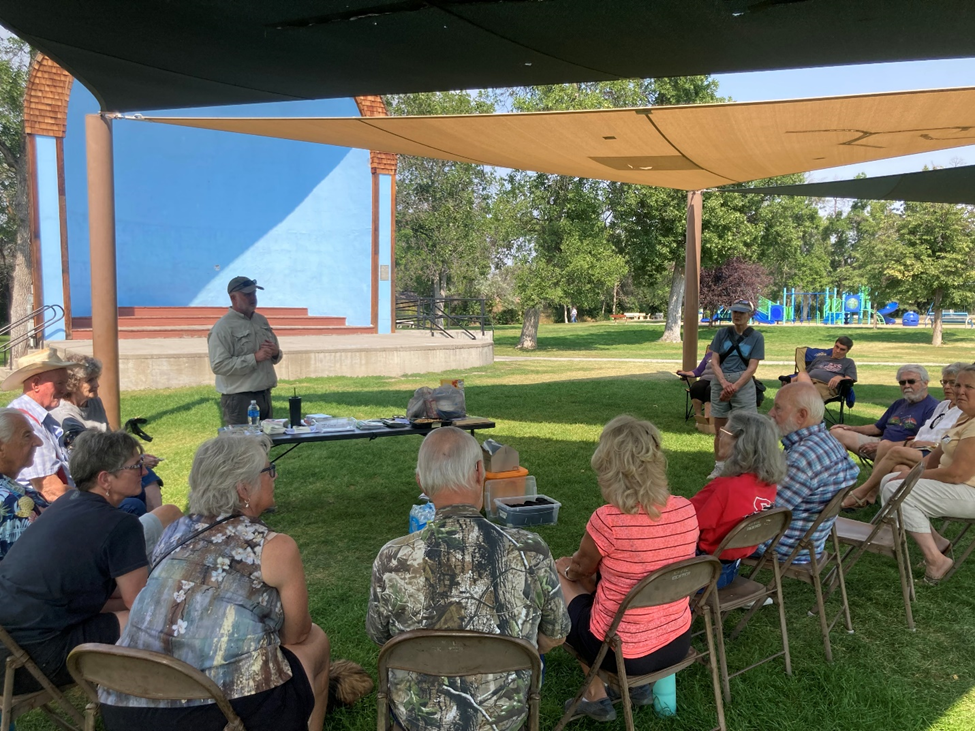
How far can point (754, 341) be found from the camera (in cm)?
650

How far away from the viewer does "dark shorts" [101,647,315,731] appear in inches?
68.5

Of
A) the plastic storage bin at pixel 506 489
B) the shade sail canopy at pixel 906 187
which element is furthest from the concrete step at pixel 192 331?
the plastic storage bin at pixel 506 489

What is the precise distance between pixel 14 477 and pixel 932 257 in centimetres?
2309

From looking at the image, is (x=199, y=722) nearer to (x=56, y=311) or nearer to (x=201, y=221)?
(x=56, y=311)

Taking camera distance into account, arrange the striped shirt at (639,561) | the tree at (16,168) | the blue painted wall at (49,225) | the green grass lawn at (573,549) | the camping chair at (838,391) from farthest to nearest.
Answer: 1. the tree at (16,168)
2. the blue painted wall at (49,225)
3. the camping chair at (838,391)
4. the green grass lawn at (573,549)
5. the striped shirt at (639,561)

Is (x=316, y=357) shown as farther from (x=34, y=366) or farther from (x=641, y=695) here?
(x=641, y=695)

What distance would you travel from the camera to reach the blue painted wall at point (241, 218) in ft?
48.3

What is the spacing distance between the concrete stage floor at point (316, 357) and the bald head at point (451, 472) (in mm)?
8729

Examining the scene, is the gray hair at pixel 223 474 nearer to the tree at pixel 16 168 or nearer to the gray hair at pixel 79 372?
the gray hair at pixel 79 372

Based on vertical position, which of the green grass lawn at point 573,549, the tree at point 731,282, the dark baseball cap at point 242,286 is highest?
the tree at point 731,282

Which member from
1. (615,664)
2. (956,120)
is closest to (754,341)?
(956,120)

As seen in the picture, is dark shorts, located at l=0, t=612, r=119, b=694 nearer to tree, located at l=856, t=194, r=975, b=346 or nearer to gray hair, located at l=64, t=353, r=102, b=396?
gray hair, located at l=64, t=353, r=102, b=396

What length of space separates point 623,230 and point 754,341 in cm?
1569

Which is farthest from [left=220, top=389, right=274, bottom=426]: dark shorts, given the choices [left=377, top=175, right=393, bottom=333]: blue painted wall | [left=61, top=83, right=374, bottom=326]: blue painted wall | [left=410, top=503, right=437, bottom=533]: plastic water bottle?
[left=377, top=175, right=393, bottom=333]: blue painted wall
